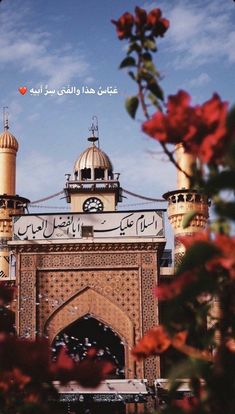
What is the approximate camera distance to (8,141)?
23.5m

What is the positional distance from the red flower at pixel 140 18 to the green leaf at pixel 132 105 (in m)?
0.21

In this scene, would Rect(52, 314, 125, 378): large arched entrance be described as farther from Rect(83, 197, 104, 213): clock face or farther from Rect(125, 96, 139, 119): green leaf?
Rect(125, 96, 139, 119): green leaf

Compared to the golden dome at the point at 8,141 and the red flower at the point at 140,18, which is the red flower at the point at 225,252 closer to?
the red flower at the point at 140,18

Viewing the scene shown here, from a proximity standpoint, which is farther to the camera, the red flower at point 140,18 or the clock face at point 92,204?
the clock face at point 92,204

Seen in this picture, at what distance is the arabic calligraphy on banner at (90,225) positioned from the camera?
16.2 metres

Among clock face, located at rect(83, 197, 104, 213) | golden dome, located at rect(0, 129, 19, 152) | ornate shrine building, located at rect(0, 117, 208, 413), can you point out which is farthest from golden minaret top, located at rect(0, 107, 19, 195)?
ornate shrine building, located at rect(0, 117, 208, 413)

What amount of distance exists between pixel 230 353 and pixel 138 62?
2.90 feet

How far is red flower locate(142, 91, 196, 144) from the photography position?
69.0 inches

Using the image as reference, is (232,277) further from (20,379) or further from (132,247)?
(132,247)

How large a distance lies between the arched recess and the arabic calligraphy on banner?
1.54 m

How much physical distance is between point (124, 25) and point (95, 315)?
13.7 m

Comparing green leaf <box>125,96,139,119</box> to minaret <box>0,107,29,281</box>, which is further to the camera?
minaret <box>0,107,29,281</box>

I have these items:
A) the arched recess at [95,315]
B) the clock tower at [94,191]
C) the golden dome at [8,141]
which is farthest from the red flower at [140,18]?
the golden dome at [8,141]

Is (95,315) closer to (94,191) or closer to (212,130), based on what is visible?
(94,191)
